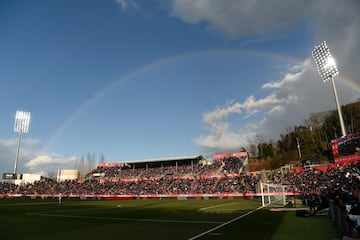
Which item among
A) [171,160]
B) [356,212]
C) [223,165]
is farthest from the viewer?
Answer: [171,160]

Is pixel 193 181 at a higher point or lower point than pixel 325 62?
lower

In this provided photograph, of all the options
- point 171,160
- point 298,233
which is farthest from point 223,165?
point 298,233

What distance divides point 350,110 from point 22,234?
90.6 meters

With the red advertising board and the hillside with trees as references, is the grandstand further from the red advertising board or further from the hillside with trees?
the hillside with trees

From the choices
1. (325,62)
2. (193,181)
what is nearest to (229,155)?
(193,181)

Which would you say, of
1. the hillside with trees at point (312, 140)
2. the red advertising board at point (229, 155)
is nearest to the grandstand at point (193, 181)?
the red advertising board at point (229, 155)

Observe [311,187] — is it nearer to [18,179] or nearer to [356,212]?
[356,212]

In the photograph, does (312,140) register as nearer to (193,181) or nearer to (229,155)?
(229,155)

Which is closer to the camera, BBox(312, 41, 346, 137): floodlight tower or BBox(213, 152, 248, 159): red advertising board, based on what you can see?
BBox(312, 41, 346, 137): floodlight tower

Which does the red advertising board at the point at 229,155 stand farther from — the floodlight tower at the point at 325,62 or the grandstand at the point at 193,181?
the floodlight tower at the point at 325,62

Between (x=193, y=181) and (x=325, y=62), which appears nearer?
(x=325, y=62)

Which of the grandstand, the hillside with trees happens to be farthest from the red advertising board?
the hillside with trees

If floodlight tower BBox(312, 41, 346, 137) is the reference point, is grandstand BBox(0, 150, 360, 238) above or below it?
below

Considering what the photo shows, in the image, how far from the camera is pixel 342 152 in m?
47.5
